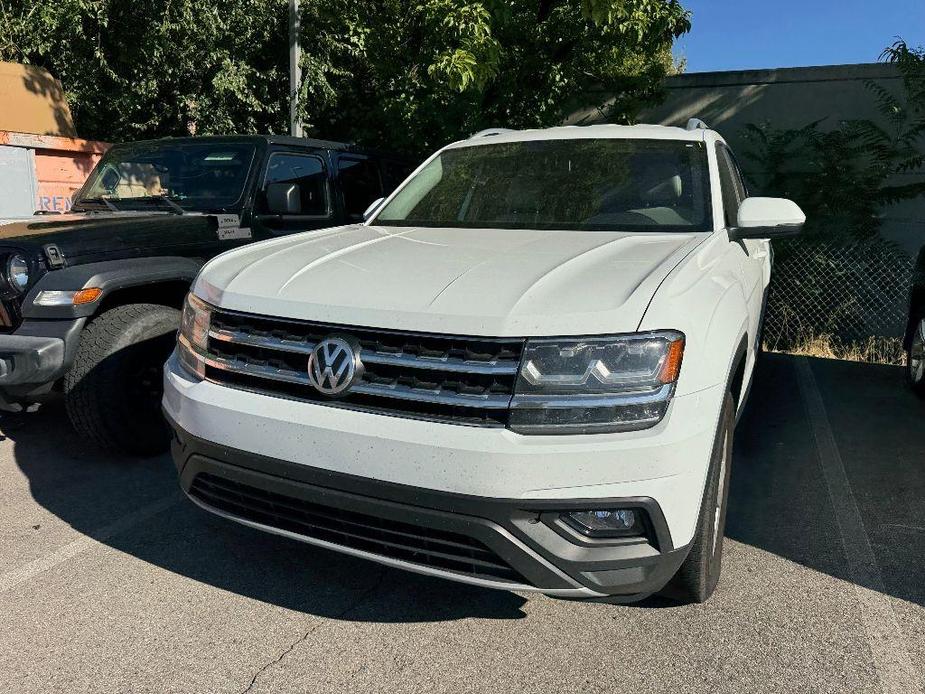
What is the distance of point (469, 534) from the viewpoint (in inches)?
83.3

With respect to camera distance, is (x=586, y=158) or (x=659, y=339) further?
(x=586, y=158)

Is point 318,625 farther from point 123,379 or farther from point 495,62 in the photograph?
point 495,62

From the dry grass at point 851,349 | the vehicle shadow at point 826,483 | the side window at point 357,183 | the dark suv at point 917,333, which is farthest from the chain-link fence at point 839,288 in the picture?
the side window at point 357,183

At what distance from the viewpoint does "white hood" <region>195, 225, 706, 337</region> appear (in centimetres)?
215

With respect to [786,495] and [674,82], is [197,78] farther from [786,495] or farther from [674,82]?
[786,495]

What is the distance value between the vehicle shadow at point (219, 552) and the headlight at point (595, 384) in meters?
0.97

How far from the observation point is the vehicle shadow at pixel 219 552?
2.74 meters

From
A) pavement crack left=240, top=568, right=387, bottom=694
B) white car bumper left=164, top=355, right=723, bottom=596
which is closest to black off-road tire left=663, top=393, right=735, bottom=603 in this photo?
white car bumper left=164, top=355, right=723, bottom=596

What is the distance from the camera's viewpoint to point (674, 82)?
9.99 m

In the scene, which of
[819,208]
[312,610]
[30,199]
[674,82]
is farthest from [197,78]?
[312,610]

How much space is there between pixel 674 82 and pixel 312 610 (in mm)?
9208

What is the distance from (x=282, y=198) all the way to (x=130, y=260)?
106cm

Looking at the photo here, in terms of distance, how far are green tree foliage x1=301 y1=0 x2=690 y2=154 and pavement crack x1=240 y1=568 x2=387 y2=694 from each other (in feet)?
17.7

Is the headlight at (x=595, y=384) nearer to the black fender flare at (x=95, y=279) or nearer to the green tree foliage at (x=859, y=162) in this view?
the black fender flare at (x=95, y=279)
